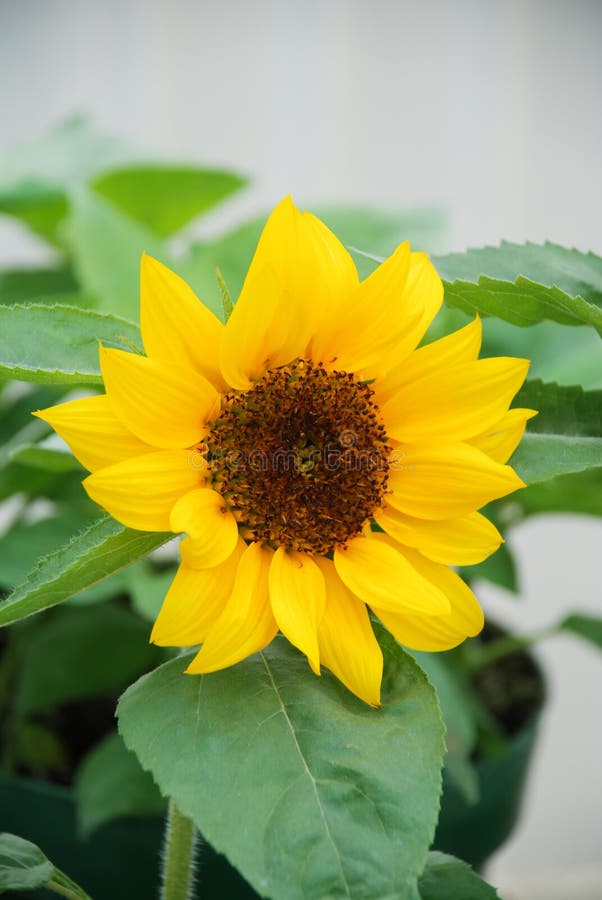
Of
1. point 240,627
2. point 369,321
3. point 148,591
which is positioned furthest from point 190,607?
point 148,591

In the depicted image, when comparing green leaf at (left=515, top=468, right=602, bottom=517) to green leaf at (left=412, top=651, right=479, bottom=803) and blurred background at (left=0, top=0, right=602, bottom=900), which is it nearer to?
green leaf at (left=412, top=651, right=479, bottom=803)

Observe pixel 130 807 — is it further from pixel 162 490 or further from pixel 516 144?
pixel 516 144

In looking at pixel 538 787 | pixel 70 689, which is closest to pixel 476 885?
pixel 70 689

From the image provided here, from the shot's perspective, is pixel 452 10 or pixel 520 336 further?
pixel 452 10

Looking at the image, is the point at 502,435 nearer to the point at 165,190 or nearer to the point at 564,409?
the point at 564,409

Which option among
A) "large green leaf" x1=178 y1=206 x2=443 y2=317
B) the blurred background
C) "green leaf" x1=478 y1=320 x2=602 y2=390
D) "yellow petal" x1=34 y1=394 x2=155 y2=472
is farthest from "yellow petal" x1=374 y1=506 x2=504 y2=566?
the blurred background

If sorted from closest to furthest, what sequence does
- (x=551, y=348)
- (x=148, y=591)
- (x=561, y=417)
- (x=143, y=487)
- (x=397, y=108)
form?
1. (x=143, y=487)
2. (x=561, y=417)
3. (x=148, y=591)
4. (x=551, y=348)
5. (x=397, y=108)
